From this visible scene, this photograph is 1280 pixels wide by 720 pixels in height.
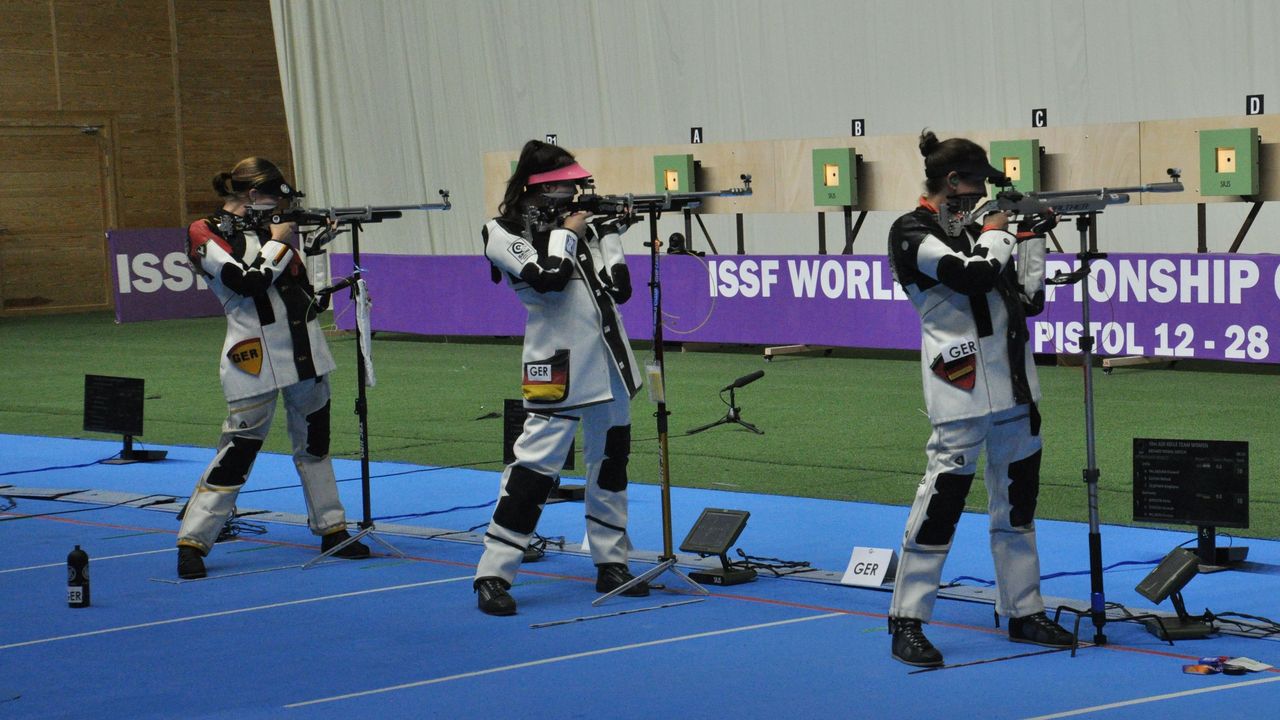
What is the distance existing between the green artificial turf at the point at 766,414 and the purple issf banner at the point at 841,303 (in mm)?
276

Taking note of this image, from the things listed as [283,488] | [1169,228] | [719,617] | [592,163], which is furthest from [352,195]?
[719,617]

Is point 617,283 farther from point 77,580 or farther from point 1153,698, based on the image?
point 1153,698

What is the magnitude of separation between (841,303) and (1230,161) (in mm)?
3753

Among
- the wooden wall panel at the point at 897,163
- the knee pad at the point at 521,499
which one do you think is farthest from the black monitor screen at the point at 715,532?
the wooden wall panel at the point at 897,163

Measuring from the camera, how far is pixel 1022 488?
5801mm

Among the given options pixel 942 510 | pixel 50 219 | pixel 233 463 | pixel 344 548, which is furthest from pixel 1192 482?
pixel 50 219

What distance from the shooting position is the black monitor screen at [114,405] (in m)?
11.1

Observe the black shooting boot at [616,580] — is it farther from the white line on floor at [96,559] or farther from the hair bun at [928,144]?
the white line on floor at [96,559]

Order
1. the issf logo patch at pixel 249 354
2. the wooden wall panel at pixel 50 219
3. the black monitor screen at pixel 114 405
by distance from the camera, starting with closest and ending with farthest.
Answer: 1. the issf logo patch at pixel 249 354
2. the black monitor screen at pixel 114 405
3. the wooden wall panel at pixel 50 219

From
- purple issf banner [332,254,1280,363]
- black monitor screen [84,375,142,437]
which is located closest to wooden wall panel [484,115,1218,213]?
purple issf banner [332,254,1280,363]

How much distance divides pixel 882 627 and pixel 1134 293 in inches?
335

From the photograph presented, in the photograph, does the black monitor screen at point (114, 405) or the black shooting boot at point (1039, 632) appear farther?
→ the black monitor screen at point (114, 405)

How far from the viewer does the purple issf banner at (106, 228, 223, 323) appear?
76.5 feet

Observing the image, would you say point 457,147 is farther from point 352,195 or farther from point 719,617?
point 719,617
